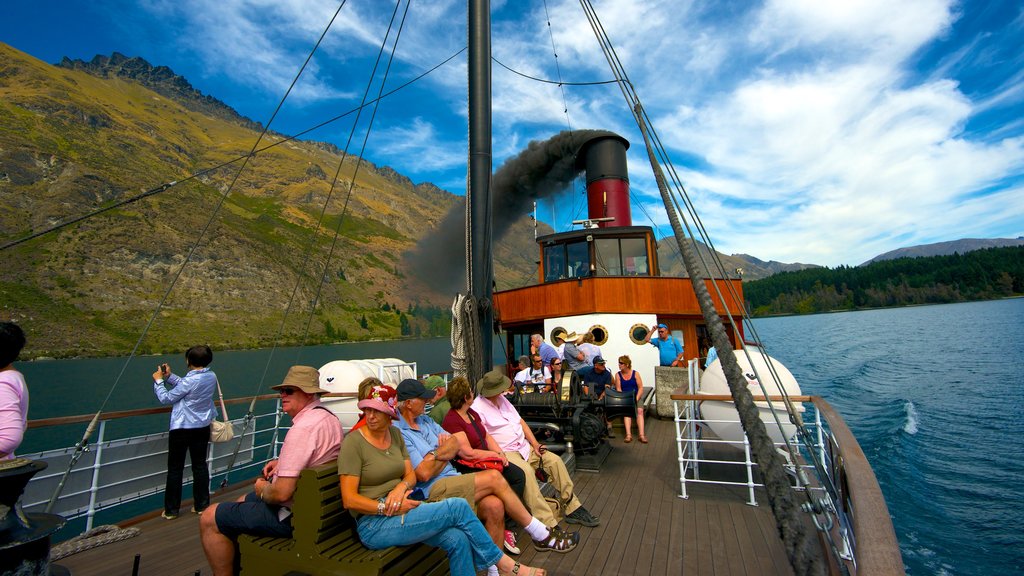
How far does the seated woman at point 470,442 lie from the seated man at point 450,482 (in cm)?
15

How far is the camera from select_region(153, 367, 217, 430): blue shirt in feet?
15.0

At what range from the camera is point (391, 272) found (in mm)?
167000

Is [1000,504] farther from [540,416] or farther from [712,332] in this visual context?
[712,332]

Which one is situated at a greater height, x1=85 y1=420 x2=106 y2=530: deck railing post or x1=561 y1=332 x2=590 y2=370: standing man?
x1=561 y1=332 x2=590 y2=370: standing man

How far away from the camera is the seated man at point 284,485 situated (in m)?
Result: 2.69

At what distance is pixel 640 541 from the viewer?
389cm

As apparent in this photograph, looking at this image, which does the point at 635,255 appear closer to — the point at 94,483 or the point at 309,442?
the point at 309,442

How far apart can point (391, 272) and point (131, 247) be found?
7718 cm

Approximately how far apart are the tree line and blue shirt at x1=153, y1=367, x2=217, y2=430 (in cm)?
12208

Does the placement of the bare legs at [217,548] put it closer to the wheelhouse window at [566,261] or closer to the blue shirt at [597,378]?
the blue shirt at [597,378]

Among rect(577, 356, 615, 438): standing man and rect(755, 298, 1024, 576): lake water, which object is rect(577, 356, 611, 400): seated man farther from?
rect(755, 298, 1024, 576): lake water

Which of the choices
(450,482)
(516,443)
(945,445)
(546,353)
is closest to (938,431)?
(945,445)

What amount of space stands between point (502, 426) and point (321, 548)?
1970 mm

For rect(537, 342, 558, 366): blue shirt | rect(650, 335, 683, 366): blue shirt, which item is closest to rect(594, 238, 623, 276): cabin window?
rect(650, 335, 683, 366): blue shirt
